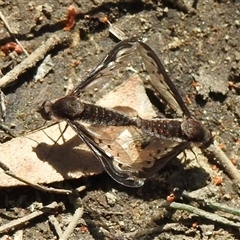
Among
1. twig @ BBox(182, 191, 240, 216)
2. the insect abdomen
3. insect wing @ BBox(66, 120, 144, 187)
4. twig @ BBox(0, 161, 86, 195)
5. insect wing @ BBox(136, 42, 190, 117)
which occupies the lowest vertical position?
twig @ BBox(182, 191, 240, 216)

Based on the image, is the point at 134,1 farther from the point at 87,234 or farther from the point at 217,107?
the point at 87,234

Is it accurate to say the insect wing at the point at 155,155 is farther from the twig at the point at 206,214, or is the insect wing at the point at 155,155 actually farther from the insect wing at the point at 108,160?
the twig at the point at 206,214

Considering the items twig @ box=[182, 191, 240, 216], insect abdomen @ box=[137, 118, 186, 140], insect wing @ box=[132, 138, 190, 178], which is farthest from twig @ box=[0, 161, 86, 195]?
twig @ box=[182, 191, 240, 216]

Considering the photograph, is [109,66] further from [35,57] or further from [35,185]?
[35,185]

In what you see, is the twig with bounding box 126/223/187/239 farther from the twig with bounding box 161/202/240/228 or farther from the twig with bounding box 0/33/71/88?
the twig with bounding box 0/33/71/88

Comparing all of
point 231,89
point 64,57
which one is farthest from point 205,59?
point 64,57

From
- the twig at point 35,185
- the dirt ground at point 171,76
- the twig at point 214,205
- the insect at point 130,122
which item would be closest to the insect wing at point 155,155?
the insect at point 130,122

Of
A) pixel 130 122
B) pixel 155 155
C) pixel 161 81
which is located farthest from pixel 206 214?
pixel 161 81
